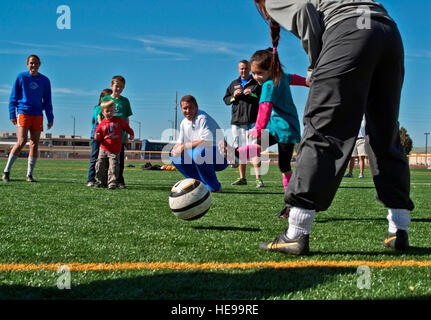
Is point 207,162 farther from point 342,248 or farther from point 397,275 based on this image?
point 397,275

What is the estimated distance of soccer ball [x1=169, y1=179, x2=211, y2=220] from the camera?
4039 millimetres

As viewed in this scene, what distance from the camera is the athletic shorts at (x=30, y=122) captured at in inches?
347

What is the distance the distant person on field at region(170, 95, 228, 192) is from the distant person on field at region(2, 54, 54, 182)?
334 centimetres

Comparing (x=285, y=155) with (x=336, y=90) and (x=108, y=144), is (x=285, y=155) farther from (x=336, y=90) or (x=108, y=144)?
(x=108, y=144)

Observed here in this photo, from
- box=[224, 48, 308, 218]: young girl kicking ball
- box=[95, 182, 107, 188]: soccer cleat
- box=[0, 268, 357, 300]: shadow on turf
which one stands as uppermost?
box=[224, 48, 308, 218]: young girl kicking ball

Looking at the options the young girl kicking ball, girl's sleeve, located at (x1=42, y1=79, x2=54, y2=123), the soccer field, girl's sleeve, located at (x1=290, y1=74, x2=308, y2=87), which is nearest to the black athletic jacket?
girl's sleeve, located at (x1=42, y1=79, x2=54, y2=123)

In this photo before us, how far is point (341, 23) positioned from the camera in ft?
9.08

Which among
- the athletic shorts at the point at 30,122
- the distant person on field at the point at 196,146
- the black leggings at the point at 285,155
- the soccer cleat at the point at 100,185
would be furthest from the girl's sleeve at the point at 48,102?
the black leggings at the point at 285,155

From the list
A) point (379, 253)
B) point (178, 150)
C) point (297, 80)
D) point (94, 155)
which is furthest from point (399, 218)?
point (94, 155)

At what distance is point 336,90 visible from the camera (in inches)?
107

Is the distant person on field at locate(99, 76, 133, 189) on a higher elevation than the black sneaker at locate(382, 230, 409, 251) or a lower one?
higher

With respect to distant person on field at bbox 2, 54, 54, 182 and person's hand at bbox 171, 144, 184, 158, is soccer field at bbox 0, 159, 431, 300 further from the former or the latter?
distant person on field at bbox 2, 54, 54, 182

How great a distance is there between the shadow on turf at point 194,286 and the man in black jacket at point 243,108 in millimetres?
6843
